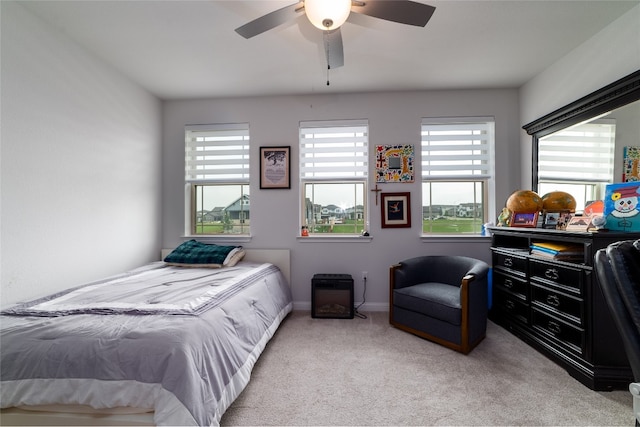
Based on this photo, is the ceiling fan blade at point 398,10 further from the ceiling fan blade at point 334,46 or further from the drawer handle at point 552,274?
the drawer handle at point 552,274

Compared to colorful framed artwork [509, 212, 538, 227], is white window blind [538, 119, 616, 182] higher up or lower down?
higher up

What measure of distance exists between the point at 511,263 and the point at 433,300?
2.98 feet

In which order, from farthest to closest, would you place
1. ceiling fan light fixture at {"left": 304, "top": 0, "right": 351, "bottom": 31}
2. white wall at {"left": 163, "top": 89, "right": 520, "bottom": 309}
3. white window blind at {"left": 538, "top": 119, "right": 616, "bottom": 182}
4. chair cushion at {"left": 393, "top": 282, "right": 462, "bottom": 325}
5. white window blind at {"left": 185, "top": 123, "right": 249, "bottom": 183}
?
white window blind at {"left": 185, "top": 123, "right": 249, "bottom": 183} < white wall at {"left": 163, "top": 89, "right": 520, "bottom": 309} < chair cushion at {"left": 393, "top": 282, "right": 462, "bottom": 325} < white window blind at {"left": 538, "top": 119, "right": 616, "bottom": 182} < ceiling fan light fixture at {"left": 304, "top": 0, "right": 351, "bottom": 31}

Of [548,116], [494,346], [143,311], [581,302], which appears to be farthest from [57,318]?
[548,116]

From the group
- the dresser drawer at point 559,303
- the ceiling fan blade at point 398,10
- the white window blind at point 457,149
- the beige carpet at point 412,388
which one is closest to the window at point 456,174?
the white window blind at point 457,149

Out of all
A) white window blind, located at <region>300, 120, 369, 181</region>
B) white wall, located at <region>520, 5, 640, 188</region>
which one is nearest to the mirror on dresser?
white wall, located at <region>520, 5, 640, 188</region>

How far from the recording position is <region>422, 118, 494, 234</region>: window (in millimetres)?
3166

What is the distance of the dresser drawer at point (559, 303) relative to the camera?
186cm

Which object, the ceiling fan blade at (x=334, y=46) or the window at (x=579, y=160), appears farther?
the window at (x=579, y=160)

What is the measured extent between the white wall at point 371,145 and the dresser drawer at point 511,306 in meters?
0.59

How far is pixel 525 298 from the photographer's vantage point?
233 centimetres

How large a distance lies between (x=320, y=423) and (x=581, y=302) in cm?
197

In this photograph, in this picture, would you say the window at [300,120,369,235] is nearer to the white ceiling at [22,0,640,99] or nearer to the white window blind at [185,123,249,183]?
the white ceiling at [22,0,640,99]

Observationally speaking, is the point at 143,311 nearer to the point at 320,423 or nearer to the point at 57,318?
the point at 57,318
